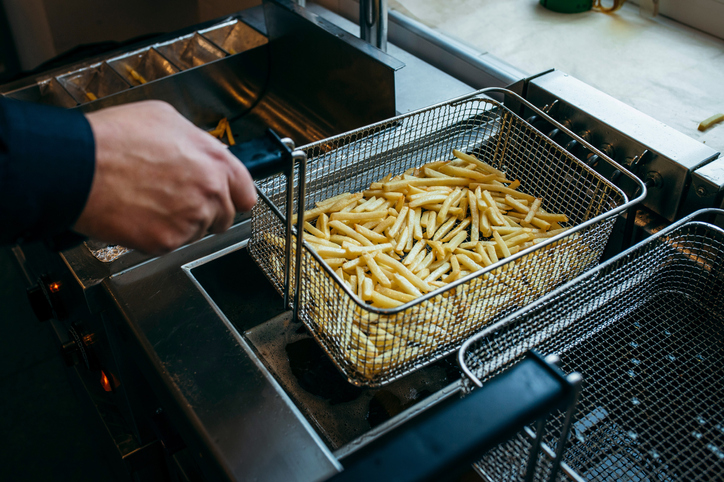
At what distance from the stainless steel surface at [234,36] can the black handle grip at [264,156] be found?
1574 mm

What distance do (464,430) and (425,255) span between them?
2.75 feet

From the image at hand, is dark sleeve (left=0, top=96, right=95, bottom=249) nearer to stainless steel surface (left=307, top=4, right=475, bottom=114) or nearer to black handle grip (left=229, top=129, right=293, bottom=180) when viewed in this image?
black handle grip (left=229, top=129, right=293, bottom=180)

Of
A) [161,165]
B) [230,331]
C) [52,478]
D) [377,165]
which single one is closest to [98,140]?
[161,165]

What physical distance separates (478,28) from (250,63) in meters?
0.98

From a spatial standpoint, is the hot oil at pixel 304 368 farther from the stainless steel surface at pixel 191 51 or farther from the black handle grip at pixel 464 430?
the stainless steel surface at pixel 191 51

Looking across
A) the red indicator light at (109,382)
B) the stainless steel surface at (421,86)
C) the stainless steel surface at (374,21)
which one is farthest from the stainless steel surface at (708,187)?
the red indicator light at (109,382)

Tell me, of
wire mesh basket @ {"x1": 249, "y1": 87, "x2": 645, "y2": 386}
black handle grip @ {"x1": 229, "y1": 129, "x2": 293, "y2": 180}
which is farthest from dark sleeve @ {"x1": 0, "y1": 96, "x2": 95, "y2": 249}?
wire mesh basket @ {"x1": 249, "y1": 87, "x2": 645, "y2": 386}

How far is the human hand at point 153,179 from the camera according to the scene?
69cm

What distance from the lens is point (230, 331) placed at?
1152mm

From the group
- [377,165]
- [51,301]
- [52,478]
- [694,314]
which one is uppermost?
[377,165]

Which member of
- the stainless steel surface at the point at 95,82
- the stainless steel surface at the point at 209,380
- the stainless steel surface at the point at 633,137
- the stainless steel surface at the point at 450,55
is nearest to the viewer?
the stainless steel surface at the point at 209,380

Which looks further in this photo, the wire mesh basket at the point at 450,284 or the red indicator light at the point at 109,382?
the red indicator light at the point at 109,382

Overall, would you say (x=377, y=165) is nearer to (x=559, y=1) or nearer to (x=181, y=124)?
(x=181, y=124)

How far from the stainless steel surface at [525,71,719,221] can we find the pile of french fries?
0.77 ft
